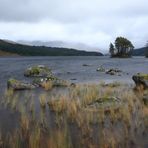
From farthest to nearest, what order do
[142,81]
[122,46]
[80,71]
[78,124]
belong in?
[122,46] < [80,71] < [142,81] < [78,124]

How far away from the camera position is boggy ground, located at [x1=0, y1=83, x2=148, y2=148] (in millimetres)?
13781

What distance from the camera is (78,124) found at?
55.6 feet

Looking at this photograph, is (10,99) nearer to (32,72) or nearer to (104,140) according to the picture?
(104,140)

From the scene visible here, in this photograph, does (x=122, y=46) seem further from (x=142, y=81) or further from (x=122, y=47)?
(x=142, y=81)

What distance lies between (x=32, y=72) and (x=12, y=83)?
2404 cm

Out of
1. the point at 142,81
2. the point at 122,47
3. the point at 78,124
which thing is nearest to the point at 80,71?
the point at 142,81

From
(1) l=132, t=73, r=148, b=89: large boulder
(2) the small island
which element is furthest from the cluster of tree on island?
(1) l=132, t=73, r=148, b=89: large boulder

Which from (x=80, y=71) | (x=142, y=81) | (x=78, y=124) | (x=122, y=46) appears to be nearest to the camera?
(x=78, y=124)

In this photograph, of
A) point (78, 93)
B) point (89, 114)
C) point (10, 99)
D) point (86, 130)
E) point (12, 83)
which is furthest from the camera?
point (12, 83)

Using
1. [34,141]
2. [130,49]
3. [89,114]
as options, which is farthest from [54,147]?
[130,49]

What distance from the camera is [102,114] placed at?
1872 cm

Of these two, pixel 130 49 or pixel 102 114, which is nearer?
pixel 102 114

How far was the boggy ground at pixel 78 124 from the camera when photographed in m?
13.8

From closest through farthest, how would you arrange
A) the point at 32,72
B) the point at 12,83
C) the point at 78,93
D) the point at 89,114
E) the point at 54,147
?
the point at 54,147
the point at 89,114
the point at 78,93
the point at 12,83
the point at 32,72
